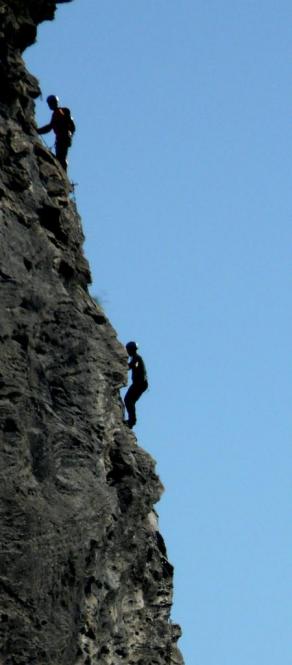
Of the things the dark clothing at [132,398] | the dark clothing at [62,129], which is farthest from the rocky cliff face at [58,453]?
the dark clothing at [132,398]

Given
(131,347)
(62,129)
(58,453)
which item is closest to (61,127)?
(62,129)

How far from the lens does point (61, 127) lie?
4675cm

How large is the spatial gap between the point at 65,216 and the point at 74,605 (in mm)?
8659

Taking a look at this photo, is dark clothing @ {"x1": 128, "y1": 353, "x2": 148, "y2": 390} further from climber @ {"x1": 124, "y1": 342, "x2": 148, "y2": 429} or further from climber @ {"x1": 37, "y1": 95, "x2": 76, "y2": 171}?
climber @ {"x1": 37, "y1": 95, "x2": 76, "y2": 171}

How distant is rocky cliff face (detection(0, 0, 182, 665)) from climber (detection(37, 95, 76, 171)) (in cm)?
261

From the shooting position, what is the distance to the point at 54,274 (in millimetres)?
40500

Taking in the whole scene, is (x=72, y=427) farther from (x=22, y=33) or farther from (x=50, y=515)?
(x=22, y=33)

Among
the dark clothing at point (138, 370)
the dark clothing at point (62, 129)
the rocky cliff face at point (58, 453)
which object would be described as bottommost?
the rocky cliff face at point (58, 453)

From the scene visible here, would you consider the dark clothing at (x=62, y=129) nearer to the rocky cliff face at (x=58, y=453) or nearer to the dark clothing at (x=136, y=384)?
the rocky cliff face at (x=58, y=453)

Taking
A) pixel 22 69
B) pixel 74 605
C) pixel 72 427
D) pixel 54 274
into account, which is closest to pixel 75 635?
pixel 74 605

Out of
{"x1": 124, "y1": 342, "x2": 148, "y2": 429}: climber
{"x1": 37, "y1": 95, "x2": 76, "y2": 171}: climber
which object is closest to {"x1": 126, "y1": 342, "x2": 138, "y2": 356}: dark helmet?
{"x1": 124, "y1": 342, "x2": 148, "y2": 429}: climber

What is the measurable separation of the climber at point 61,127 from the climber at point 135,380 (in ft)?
18.1

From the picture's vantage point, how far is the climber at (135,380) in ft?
163

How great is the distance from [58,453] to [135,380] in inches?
507
